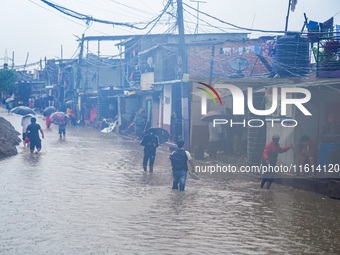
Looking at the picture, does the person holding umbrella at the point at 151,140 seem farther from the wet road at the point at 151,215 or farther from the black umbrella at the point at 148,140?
the wet road at the point at 151,215

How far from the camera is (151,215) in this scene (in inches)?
405

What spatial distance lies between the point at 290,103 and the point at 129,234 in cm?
889

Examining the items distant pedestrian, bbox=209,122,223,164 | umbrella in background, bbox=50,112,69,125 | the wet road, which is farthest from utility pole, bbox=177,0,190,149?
umbrella in background, bbox=50,112,69,125

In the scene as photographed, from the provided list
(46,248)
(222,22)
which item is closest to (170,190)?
(46,248)

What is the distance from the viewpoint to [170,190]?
44.8 ft

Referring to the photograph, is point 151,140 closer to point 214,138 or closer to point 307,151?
point 214,138

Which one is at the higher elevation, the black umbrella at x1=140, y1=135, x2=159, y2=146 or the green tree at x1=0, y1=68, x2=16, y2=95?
the green tree at x1=0, y1=68, x2=16, y2=95

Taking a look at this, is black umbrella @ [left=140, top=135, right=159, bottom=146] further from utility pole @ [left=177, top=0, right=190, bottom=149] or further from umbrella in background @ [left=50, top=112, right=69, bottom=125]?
umbrella in background @ [left=50, top=112, right=69, bottom=125]

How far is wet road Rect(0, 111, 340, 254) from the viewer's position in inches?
310

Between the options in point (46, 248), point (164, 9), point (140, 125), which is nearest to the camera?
point (46, 248)

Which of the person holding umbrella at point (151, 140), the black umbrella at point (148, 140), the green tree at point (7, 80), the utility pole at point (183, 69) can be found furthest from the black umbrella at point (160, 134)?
the green tree at point (7, 80)

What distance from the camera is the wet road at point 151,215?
25.8 feet

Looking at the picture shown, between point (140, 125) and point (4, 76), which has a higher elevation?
point (4, 76)

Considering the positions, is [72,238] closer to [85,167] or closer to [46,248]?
[46,248]
